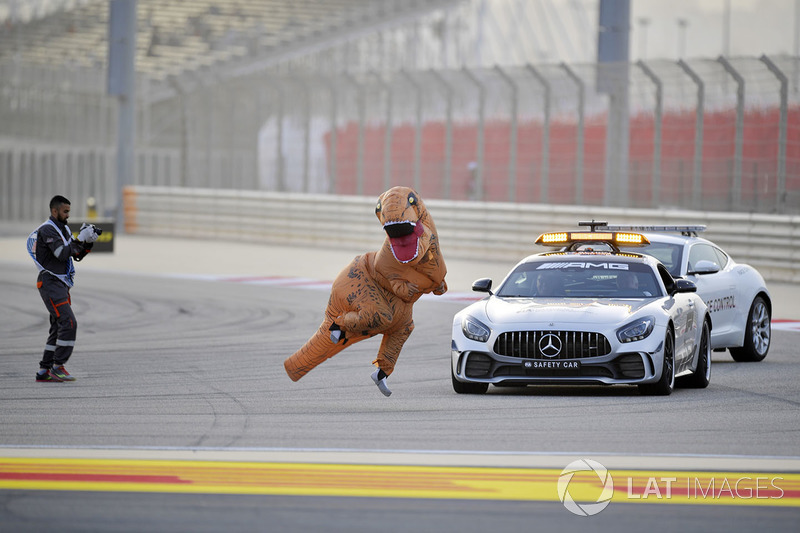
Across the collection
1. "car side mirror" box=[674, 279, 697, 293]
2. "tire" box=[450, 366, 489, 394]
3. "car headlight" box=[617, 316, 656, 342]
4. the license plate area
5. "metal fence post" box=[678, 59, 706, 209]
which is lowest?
"tire" box=[450, 366, 489, 394]

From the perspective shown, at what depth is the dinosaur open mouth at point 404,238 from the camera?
32.2 ft

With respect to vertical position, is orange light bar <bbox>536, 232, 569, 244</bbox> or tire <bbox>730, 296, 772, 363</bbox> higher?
orange light bar <bbox>536, 232, 569, 244</bbox>

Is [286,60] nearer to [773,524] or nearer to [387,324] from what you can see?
[387,324]

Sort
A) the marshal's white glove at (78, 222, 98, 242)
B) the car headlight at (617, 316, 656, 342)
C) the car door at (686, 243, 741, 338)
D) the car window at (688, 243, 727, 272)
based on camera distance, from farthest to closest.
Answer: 1. the car window at (688, 243, 727, 272)
2. the car door at (686, 243, 741, 338)
3. the marshal's white glove at (78, 222, 98, 242)
4. the car headlight at (617, 316, 656, 342)

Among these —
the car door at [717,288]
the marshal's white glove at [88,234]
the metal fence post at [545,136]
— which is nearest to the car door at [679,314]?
the car door at [717,288]

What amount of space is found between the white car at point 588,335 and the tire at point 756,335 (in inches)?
83.1

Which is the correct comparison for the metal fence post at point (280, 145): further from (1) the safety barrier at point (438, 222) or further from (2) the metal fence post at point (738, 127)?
(2) the metal fence post at point (738, 127)

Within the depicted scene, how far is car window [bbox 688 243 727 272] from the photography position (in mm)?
13594

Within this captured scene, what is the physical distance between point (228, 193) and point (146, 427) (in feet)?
78.5

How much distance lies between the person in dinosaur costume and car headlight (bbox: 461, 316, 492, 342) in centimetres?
51

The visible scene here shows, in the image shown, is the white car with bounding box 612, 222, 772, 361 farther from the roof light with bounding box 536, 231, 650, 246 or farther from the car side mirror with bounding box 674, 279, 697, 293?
the car side mirror with bounding box 674, 279, 697, 293

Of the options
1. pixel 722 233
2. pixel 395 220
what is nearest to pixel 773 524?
pixel 395 220

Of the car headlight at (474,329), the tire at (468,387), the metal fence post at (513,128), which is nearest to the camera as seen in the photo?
the car headlight at (474,329)

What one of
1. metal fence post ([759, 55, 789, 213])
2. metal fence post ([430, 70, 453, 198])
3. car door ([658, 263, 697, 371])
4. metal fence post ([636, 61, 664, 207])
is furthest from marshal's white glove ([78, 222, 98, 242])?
metal fence post ([430, 70, 453, 198])
